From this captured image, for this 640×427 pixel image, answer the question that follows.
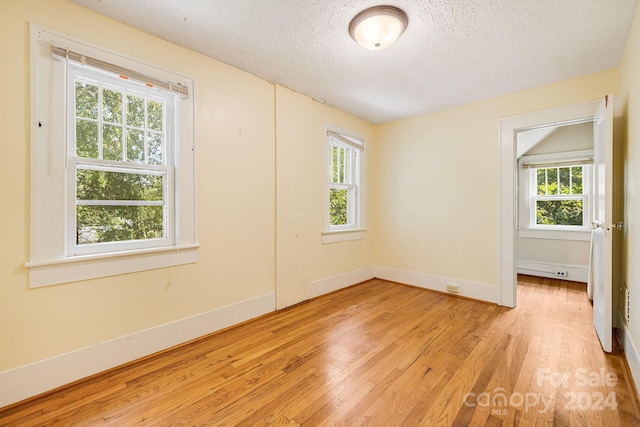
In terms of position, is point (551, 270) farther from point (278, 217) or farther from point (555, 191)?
point (278, 217)

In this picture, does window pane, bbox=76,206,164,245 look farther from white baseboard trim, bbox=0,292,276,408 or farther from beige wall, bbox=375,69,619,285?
beige wall, bbox=375,69,619,285

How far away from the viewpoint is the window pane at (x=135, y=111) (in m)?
2.11


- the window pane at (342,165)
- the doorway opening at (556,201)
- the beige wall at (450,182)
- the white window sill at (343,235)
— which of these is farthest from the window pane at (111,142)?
the doorway opening at (556,201)

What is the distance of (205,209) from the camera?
8.11 feet

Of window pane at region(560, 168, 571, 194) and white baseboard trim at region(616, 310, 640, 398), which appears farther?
window pane at region(560, 168, 571, 194)

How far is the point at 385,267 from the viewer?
437cm

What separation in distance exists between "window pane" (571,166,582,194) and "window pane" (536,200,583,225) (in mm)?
180

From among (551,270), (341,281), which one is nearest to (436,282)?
(341,281)

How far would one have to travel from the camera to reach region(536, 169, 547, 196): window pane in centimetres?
471

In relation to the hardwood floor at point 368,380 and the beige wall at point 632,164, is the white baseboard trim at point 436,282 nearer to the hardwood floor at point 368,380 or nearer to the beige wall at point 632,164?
the hardwood floor at point 368,380

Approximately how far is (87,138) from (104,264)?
0.90 m

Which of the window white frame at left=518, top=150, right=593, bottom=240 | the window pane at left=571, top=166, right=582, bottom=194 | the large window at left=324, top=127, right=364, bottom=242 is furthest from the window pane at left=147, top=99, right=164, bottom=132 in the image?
the window pane at left=571, top=166, right=582, bottom=194

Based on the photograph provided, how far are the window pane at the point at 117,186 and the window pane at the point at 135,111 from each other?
40 centimetres

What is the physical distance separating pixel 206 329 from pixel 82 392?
0.89 metres
